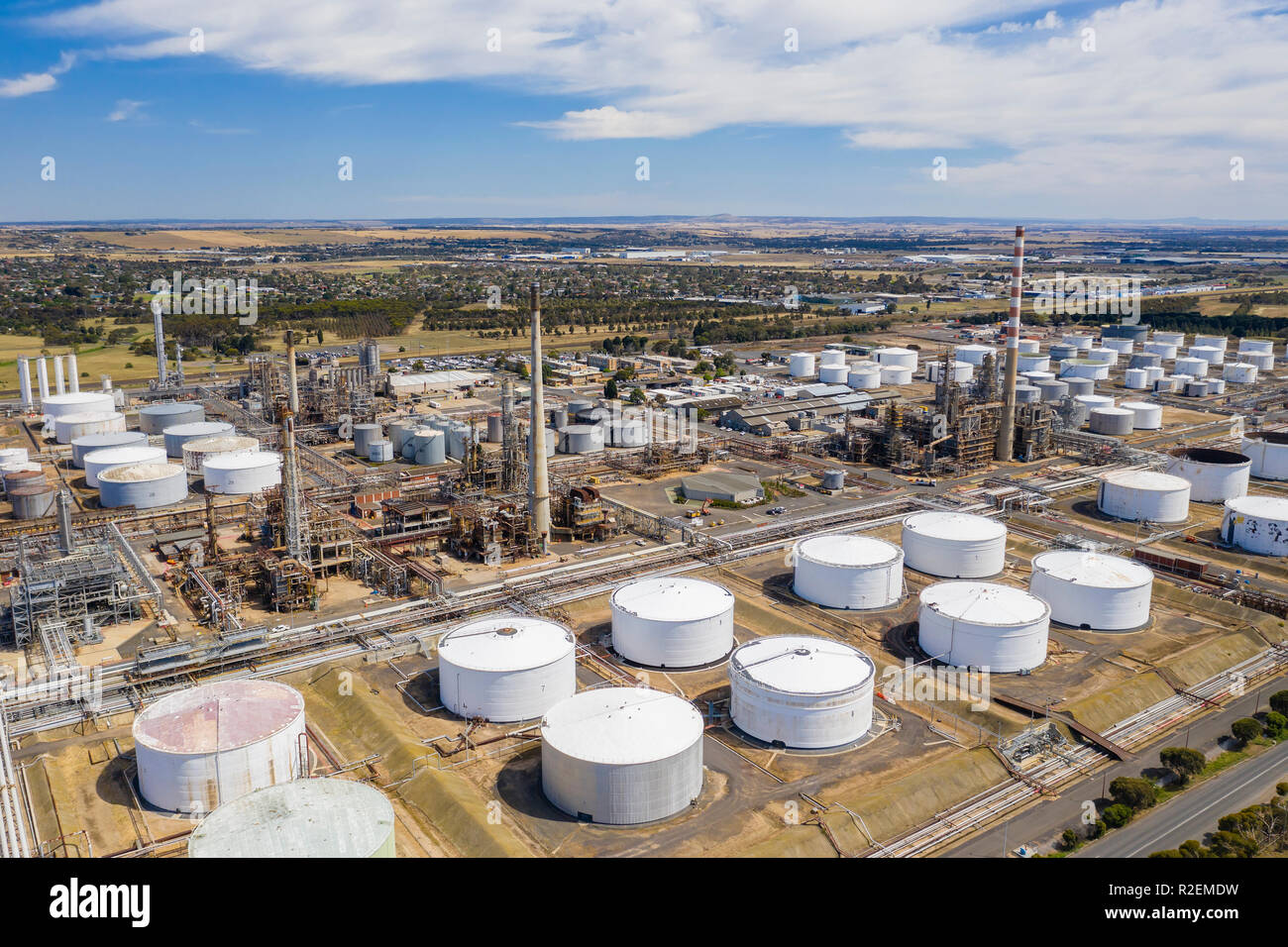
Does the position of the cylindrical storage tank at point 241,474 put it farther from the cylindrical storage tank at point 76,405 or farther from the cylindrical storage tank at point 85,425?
the cylindrical storage tank at point 76,405

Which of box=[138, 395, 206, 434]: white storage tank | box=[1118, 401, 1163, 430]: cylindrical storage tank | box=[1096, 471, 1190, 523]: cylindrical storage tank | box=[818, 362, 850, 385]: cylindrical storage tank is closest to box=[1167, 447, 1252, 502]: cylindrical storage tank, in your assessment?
box=[1096, 471, 1190, 523]: cylindrical storage tank

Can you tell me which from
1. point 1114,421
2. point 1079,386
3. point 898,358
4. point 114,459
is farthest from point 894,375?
point 114,459

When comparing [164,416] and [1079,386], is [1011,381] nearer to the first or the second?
[1079,386]

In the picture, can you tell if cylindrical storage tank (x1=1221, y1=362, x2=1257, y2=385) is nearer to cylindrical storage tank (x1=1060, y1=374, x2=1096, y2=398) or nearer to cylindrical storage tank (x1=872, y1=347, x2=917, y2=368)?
cylindrical storage tank (x1=1060, y1=374, x2=1096, y2=398)

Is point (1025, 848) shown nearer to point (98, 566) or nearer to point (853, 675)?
point (853, 675)

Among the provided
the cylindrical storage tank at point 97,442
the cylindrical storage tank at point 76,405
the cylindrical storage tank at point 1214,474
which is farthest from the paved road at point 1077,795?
the cylindrical storage tank at point 76,405
